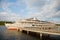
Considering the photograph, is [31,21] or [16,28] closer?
[16,28]

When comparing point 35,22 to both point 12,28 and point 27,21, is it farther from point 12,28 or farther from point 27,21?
point 12,28

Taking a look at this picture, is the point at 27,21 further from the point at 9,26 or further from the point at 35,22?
the point at 9,26

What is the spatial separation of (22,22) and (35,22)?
708cm

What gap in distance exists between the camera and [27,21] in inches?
2867

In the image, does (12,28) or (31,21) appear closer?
(12,28)

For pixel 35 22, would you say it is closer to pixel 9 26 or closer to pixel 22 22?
pixel 22 22

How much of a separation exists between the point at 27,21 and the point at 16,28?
8398mm

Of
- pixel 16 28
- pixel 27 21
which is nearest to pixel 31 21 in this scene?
pixel 27 21

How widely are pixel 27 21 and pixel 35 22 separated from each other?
438 centimetres

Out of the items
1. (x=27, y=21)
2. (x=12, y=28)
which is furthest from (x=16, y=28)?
(x=27, y=21)

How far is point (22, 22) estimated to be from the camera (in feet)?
239

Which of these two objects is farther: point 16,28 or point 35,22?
point 35,22

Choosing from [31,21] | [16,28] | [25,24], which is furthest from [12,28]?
[31,21]

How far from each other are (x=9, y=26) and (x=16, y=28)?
16.6 feet
